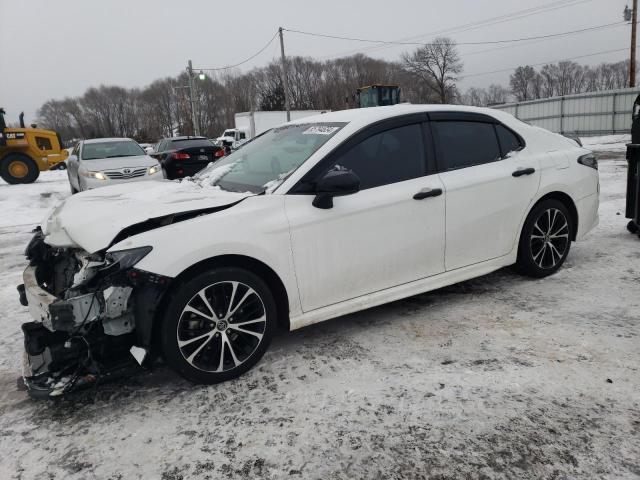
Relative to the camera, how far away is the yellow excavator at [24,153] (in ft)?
58.0

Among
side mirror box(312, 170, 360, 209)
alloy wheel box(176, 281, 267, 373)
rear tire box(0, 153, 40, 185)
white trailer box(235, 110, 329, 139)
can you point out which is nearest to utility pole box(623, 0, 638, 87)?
white trailer box(235, 110, 329, 139)

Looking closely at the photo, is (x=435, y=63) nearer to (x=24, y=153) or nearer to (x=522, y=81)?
(x=522, y=81)

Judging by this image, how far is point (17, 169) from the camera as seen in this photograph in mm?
17812

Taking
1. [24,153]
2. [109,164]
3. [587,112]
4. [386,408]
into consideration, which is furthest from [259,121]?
[386,408]

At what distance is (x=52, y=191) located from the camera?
50.0ft

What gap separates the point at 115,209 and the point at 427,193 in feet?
7.10

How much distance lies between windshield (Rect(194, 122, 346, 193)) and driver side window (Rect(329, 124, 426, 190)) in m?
0.23

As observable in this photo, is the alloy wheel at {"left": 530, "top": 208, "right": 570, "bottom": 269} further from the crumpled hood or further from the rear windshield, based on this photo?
the rear windshield

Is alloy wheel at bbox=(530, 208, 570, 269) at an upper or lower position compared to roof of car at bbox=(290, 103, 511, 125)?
lower

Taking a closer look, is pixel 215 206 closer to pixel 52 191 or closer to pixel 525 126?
pixel 525 126

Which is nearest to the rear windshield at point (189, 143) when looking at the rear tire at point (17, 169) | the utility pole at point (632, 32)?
the rear tire at point (17, 169)

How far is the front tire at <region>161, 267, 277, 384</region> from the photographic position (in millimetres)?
2828

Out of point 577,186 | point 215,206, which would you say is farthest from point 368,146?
point 577,186

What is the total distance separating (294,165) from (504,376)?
1.92 meters
